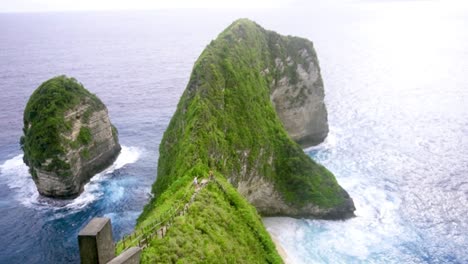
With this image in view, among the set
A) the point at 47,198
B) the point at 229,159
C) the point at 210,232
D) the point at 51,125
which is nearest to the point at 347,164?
the point at 229,159

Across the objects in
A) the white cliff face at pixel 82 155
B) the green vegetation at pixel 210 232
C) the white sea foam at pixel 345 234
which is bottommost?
the white sea foam at pixel 345 234

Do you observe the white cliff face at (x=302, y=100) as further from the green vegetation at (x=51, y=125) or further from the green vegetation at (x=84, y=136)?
the green vegetation at (x=51, y=125)

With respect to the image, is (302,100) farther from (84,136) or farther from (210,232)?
(210,232)

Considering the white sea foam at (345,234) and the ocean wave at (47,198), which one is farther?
the ocean wave at (47,198)

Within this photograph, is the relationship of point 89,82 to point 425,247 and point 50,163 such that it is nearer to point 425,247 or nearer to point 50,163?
point 50,163

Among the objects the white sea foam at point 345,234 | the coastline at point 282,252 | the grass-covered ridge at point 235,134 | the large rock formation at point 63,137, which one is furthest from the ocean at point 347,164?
the grass-covered ridge at point 235,134

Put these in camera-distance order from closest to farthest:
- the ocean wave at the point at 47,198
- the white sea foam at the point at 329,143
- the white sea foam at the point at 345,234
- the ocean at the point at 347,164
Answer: the white sea foam at the point at 345,234
the ocean at the point at 347,164
the ocean wave at the point at 47,198
the white sea foam at the point at 329,143

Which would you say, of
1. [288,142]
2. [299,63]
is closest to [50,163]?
[288,142]
